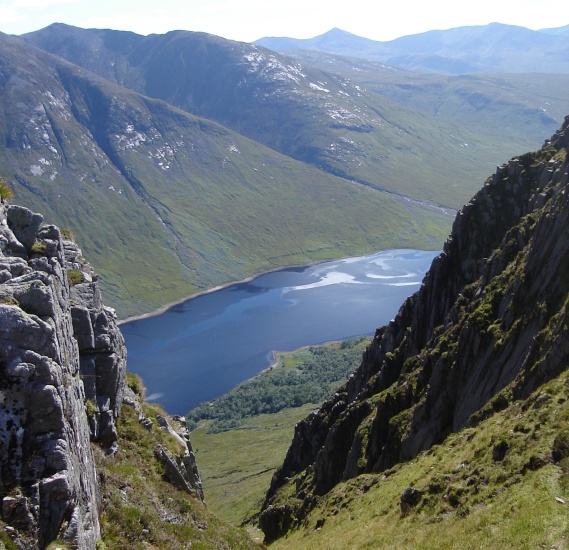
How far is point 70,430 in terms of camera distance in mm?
19250

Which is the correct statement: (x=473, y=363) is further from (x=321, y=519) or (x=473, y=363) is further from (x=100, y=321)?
(x=100, y=321)

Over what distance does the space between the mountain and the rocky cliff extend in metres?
17.3

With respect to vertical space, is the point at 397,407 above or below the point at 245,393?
above

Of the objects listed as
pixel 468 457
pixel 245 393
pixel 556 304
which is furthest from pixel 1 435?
pixel 245 393

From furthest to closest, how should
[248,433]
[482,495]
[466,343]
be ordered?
[248,433] → [466,343] → [482,495]

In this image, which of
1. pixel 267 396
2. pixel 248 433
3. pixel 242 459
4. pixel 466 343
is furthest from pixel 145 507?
pixel 267 396

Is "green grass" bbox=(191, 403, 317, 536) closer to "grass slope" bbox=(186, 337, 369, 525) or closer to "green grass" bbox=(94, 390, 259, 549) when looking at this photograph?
"grass slope" bbox=(186, 337, 369, 525)

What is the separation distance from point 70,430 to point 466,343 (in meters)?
31.6

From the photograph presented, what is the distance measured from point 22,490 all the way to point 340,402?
5674cm

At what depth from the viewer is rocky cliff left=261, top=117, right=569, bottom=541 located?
1479 inches

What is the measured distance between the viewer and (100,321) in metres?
30.5

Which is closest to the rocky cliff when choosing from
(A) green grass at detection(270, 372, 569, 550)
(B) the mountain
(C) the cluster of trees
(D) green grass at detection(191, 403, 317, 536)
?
(A) green grass at detection(270, 372, 569, 550)

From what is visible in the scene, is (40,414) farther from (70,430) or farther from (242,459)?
(242,459)

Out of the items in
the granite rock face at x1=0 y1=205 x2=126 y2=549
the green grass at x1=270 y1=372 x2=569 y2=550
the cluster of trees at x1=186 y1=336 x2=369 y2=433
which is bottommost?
the cluster of trees at x1=186 y1=336 x2=369 y2=433
